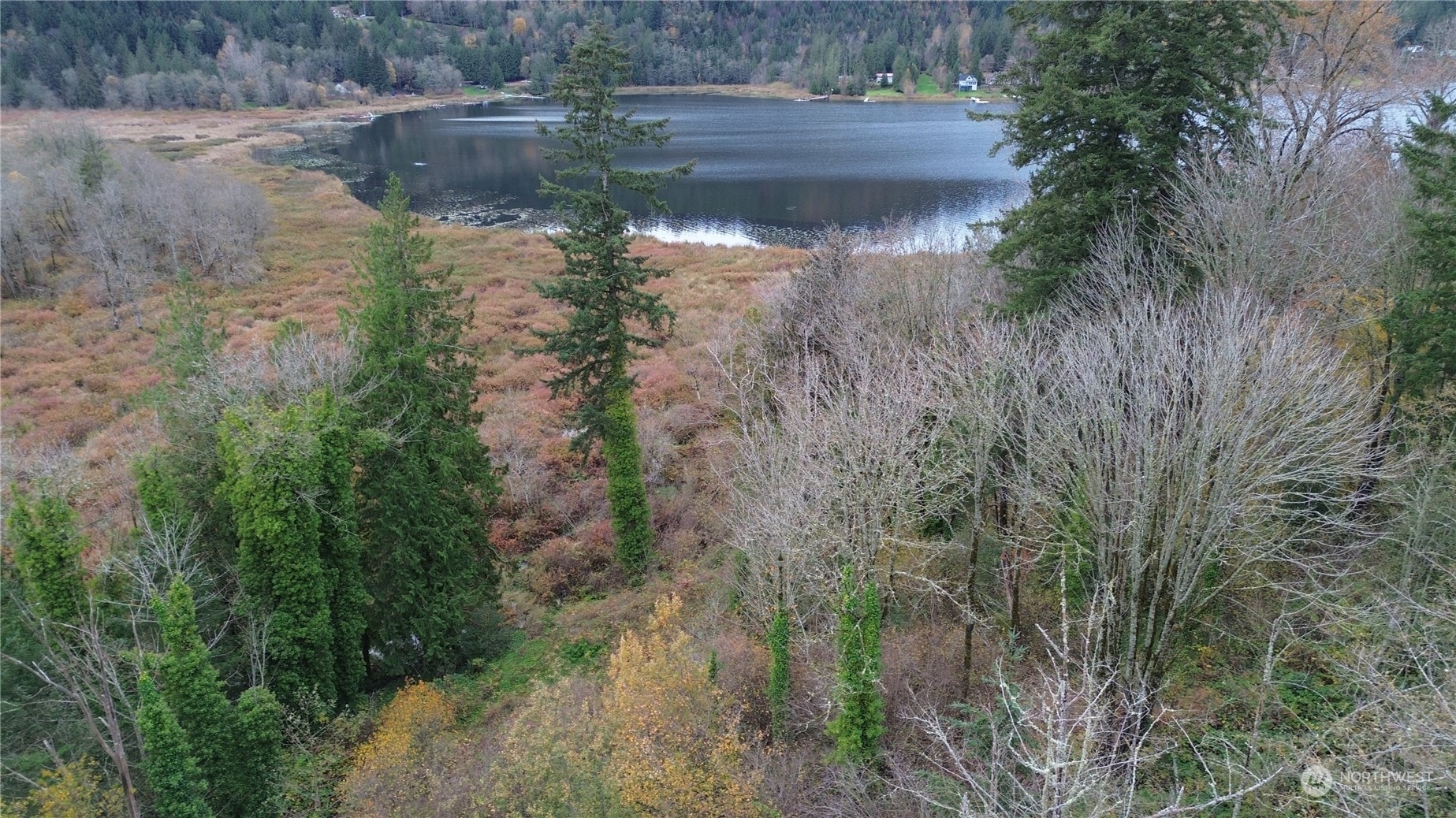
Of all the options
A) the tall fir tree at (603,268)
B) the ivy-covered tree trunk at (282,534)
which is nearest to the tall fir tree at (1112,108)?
the tall fir tree at (603,268)

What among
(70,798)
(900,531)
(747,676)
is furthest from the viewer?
(900,531)

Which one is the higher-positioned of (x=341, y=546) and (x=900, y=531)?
(x=900, y=531)

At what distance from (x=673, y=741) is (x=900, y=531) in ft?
22.9

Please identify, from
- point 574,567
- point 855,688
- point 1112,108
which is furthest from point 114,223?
point 1112,108

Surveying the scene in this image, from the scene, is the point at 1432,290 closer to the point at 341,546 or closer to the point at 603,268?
the point at 603,268

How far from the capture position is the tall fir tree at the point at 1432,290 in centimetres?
1383

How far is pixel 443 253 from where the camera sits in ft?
195

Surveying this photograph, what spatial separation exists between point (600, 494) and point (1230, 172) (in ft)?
73.6

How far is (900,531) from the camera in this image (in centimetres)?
1764

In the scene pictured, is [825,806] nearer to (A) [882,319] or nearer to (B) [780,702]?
(B) [780,702]

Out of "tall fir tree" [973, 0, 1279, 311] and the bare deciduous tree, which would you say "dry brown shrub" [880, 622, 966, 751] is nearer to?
the bare deciduous tree

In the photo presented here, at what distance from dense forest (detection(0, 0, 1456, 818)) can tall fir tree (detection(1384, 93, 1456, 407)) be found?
10 cm

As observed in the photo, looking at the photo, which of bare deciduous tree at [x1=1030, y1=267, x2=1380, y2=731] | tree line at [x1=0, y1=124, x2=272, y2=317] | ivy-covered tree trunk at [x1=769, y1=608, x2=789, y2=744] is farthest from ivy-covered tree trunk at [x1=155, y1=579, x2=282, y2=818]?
tree line at [x1=0, y1=124, x2=272, y2=317]

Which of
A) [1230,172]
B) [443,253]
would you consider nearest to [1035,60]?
[1230,172]
